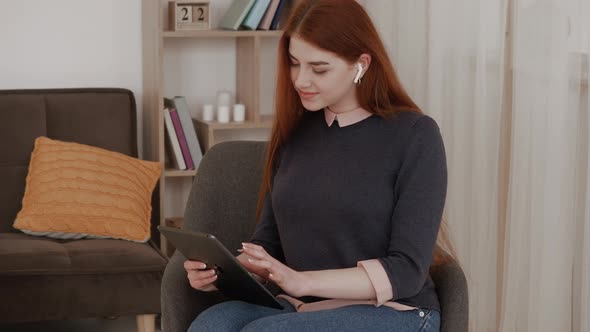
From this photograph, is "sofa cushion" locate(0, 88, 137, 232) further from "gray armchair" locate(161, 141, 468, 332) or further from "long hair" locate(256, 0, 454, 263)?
"long hair" locate(256, 0, 454, 263)

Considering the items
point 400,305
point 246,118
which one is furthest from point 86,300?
point 400,305

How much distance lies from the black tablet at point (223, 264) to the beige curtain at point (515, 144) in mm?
785

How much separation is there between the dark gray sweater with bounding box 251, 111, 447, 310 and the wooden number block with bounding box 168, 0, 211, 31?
1.62m

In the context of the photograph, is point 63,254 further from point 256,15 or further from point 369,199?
point 369,199

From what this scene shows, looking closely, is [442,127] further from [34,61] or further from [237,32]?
[34,61]

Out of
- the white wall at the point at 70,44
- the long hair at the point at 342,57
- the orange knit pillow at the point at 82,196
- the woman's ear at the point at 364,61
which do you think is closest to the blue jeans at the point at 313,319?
the long hair at the point at 342,57

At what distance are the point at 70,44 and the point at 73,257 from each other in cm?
106

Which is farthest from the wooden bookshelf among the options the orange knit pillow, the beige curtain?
the beige curtain

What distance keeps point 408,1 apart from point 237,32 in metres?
0.68

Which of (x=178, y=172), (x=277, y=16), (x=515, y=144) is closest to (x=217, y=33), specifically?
(x=277, y=16)

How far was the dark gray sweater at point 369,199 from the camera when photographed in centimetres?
178

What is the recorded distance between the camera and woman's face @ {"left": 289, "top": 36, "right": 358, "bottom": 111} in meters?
1.88

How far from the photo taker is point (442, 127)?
2.95 metres

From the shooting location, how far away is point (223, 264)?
1.77 meters
